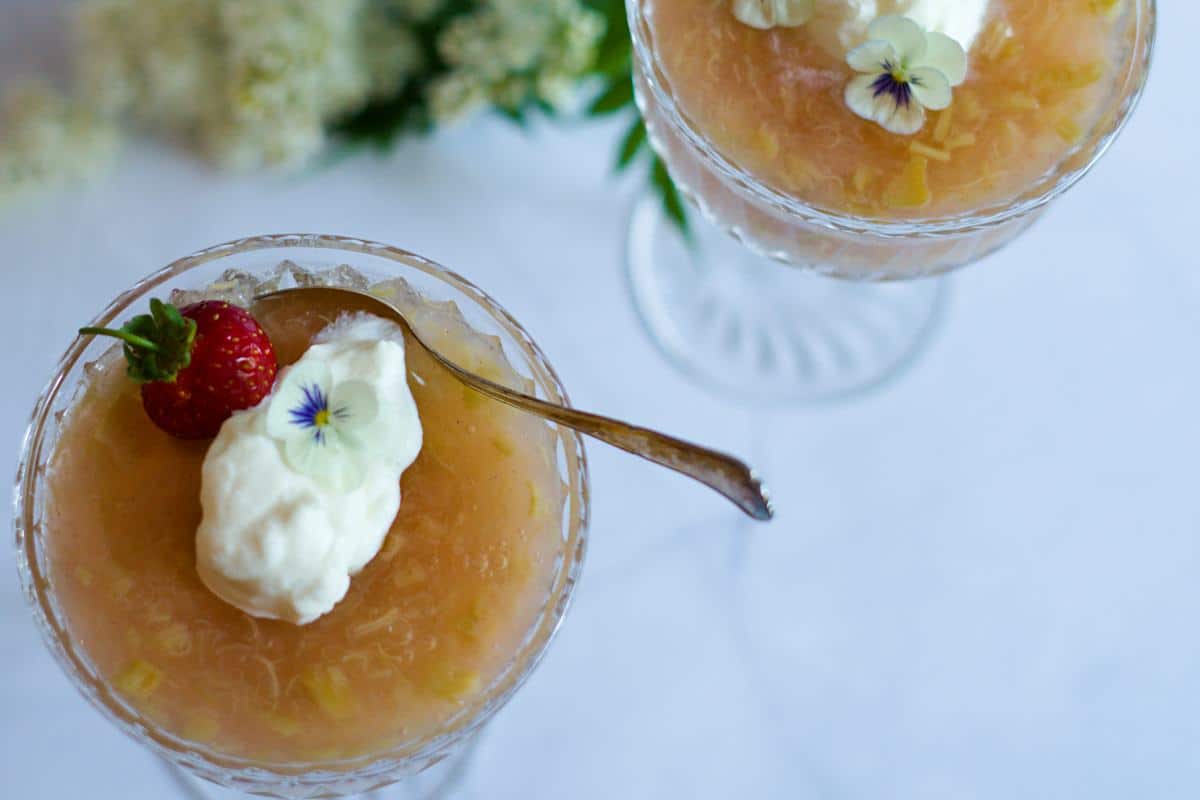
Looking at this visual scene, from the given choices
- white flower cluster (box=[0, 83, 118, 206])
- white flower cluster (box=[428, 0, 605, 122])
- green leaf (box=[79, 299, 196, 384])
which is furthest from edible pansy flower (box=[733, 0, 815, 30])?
white flower cluster (box=[0, 83, 118, 206])

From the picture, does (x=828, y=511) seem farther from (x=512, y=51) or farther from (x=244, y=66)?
(x=244, y=66)

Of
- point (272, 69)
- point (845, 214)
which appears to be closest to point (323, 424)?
point (845, 214)

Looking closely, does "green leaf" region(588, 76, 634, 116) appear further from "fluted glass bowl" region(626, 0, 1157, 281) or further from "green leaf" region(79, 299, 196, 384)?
"green leaf" region(79, 299, 196, 384)

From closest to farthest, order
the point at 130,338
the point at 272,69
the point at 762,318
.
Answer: the point at 130,338
the point at 272,69
the point at 762,318

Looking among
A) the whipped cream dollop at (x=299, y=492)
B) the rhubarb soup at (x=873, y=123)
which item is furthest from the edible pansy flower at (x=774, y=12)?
the whipped cream dollop at (x=299, y=492)

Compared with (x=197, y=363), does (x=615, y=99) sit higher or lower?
higher

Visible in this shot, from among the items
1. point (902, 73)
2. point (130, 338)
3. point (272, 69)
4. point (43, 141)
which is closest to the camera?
point (130, 338)

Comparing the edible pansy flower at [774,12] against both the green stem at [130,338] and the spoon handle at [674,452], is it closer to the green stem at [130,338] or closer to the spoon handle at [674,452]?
the spoon handle at [674,452]
